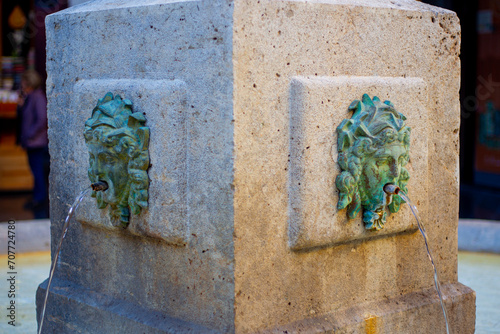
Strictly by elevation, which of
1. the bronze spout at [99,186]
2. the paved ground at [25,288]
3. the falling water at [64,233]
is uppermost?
the bronze spout at [99,186]

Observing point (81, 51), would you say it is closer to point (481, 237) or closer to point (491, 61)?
A: point (481, 237)

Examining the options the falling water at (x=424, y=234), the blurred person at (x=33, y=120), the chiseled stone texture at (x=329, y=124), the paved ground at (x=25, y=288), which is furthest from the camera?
the blurred person at (x=33, y=120)

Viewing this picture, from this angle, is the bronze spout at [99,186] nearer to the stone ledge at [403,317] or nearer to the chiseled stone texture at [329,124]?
the chiseled stone texture at [329,124]

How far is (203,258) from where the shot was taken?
247 centimetres

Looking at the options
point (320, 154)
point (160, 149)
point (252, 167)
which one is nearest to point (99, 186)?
point (160, 149)

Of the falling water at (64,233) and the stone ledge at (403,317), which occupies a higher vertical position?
the falling water at (64,233)

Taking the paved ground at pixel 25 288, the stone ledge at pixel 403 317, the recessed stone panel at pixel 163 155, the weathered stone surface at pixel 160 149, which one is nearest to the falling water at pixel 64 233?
the weathered stone surface at pixel 160 149

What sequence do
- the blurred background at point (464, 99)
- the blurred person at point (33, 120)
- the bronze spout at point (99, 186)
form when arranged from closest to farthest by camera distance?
the bronze spout at point (99, 186)
the blurred person at point (33, 120)
the blurred background at point (464, 99)

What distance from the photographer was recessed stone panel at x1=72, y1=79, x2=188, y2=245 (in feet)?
8.23

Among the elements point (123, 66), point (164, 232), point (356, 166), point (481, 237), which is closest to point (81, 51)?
point (123, 66)

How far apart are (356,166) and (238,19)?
2.31 feet

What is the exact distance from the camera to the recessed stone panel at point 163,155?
2510mm

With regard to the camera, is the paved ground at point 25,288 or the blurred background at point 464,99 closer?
the paved ground at point 25,288

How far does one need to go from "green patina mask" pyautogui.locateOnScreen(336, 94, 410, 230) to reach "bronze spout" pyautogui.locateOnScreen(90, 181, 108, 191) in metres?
0.87
